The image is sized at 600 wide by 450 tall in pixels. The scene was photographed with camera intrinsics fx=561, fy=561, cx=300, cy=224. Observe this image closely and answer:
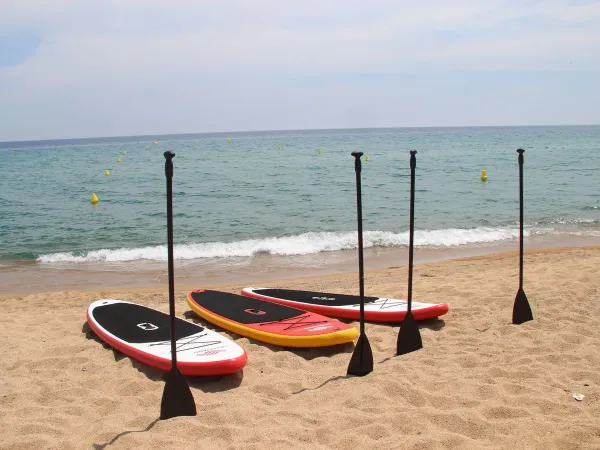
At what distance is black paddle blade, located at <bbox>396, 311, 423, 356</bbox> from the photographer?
15.9 feet

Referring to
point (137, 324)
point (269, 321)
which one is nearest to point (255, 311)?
point (269, 321)

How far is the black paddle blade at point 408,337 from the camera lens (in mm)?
4852

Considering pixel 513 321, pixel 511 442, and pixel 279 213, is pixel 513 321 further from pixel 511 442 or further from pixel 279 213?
pixel 279 213

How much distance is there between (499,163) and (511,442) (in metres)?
31.7

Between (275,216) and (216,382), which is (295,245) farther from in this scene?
(216,382)

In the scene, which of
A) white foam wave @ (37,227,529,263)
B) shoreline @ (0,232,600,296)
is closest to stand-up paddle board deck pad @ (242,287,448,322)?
shoreline @ (0,232,600,296)

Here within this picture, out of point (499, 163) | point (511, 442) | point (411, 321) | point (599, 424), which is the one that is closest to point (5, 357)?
point (411, 321)

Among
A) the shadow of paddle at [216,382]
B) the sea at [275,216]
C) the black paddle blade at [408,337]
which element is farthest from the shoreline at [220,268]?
the shadow of paddle at [216,382]

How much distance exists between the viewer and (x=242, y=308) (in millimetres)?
6160

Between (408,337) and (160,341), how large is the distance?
86.5 inches

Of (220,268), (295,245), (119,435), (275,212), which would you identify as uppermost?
(275,212)

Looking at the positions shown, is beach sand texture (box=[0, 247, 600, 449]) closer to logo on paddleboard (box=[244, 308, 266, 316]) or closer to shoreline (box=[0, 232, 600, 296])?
logo on paddleboard (box=[244, 308, 266, 316])

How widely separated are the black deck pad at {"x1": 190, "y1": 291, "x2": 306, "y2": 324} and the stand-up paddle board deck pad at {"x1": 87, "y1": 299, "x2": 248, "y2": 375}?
22.1 inches

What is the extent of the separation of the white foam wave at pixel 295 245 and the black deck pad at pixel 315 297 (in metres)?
4.69
